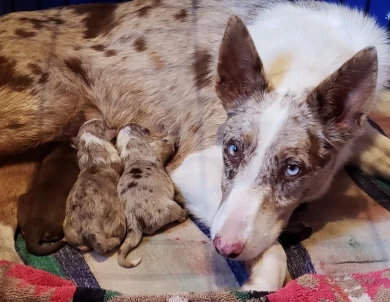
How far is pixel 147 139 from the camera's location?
2.73 meters

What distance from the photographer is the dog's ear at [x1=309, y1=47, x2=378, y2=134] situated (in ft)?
6.55

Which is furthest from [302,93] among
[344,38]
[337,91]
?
[344,38]

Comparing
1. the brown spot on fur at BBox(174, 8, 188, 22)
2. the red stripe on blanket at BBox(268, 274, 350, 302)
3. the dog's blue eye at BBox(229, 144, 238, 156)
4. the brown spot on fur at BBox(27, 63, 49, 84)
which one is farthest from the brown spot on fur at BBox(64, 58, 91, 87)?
the red stripe on blanket at BBox(268, 274, 350, 302)

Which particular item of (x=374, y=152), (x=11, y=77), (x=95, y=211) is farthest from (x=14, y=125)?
(x=374, y=152)

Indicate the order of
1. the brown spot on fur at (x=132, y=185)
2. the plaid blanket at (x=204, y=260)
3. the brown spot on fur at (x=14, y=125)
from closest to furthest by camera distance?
the plaid blanket at (x=204, y=260), the brown spot on fur at (x=132, y=185), the brown spot on fur at (x=14, y=125)

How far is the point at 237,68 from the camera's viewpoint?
2230 mm

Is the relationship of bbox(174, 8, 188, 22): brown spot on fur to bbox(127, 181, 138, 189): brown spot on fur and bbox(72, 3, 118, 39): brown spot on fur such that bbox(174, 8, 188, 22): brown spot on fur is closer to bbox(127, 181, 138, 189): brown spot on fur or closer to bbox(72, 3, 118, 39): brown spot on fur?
bbox(72, 3, 118, 39): brown spot on fur

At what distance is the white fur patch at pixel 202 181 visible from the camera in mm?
2432

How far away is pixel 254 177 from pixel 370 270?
634mm

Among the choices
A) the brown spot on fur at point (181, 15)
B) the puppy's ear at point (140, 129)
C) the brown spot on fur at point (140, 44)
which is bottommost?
the puppy's ear at point (140, 129)

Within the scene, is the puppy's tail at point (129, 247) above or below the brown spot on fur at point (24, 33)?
below

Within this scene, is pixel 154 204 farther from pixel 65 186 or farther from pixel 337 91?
pixel 337 91

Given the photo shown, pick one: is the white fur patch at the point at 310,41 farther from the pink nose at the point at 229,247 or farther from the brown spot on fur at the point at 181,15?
the pink nose at the point at 229,247

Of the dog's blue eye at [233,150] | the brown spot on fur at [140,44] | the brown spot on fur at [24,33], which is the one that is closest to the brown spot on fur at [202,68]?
the brown spot on fur at [140,44]
